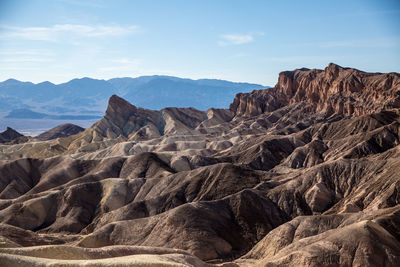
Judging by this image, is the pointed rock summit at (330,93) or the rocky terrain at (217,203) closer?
the rocky terrain at (217,203)

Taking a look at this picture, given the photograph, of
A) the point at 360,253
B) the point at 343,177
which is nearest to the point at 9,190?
the point at 343,177

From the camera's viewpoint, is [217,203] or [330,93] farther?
[330,93]

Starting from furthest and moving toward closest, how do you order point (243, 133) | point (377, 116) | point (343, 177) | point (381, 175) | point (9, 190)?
point (243, 133) < point (377, 116) < point (9, 190) < point (343, 177) < point (381, 175)

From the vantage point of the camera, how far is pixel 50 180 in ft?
286

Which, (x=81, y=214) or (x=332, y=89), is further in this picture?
(x=332, y=89)

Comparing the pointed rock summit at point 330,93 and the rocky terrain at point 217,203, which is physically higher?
the pointed rock summit at point 330,93

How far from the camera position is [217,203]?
5981 cm

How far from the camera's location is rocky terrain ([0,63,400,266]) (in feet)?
128

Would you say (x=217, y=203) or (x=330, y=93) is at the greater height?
(x=330, y=93)

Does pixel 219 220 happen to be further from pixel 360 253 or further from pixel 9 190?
pixel 9 190

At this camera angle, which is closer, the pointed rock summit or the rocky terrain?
the rocky terrain

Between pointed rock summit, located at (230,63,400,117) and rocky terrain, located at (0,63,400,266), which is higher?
pointed rock summit, located at (230,63,400,117)

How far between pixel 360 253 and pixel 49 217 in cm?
4848

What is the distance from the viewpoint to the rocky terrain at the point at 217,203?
39.2m
